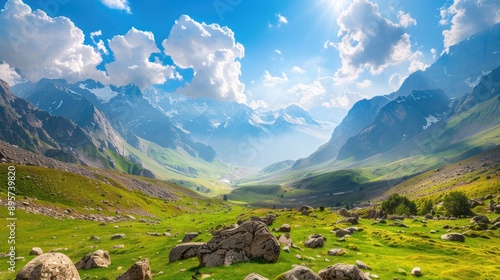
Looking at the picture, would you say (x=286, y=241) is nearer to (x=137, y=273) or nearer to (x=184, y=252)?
(x=184, y=252)

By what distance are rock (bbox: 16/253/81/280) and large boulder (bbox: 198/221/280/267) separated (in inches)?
561

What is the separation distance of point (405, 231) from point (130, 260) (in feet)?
179

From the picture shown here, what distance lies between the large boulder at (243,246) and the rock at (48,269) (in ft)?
46.8

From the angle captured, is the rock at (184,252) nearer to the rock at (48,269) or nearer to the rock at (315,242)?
the rock at (48,269)

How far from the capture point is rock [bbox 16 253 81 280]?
19734mm

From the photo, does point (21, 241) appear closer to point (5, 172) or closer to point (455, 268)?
point (5, 172)

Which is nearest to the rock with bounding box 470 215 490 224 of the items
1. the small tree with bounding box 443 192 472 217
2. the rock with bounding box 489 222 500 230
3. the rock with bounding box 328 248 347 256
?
the rock with bounding box 489 222 500 230

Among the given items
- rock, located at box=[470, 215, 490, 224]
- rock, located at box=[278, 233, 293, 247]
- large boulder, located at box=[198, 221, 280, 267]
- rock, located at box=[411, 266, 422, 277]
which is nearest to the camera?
large boulder, located at box=[198, 221, 280, 267]

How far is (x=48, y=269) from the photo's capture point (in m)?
20.2

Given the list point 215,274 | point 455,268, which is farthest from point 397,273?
point 215,274

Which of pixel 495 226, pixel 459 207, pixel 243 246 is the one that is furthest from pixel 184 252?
pixel 459 207

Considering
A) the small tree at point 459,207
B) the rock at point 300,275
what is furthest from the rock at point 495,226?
the rock at point 300,275

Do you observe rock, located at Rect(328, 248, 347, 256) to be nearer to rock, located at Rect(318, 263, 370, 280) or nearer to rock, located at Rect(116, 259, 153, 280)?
rock, located at Rect(318, 263, 370, 280)

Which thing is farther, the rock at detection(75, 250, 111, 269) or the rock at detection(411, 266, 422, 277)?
the rock at detection(75, 250, 111, 269)
